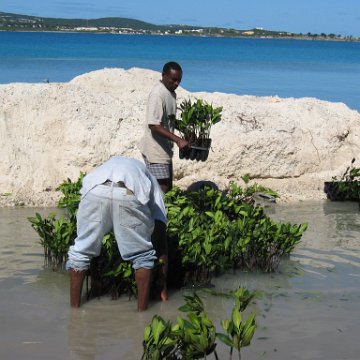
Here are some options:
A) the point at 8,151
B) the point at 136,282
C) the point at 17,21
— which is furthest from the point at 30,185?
the point at 17,21

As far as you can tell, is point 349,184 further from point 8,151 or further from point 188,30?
point 188,30

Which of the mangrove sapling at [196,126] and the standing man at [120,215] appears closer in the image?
the standing man at [120,215]

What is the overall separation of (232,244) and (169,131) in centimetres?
111

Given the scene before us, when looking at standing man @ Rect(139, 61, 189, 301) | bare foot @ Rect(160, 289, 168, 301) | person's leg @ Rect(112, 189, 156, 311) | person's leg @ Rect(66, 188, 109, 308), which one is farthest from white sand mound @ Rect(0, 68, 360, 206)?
person's leg @ Rect(112, 189, 156, 311)

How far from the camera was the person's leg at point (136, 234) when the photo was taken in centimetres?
614

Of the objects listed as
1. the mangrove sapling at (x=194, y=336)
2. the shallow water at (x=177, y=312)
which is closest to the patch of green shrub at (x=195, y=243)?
the shallow water at (x=177, y=312)

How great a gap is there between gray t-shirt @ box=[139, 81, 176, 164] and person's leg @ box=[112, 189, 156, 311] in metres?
1.53

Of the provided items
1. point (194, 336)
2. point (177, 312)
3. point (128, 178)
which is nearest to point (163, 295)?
point (177, 312)

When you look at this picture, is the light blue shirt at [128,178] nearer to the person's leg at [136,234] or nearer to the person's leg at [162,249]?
the person's leg at [136,234]

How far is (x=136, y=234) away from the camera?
624cm

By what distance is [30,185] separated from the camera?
417 inches

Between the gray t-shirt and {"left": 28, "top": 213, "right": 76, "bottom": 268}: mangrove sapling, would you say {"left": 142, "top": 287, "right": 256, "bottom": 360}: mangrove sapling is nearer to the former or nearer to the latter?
{"left": 28, "top": 213, "right": 76, "bottom": 268}: mangrove sapling

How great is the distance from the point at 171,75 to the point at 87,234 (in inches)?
80.0

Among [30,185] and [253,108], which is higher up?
[253,108]
